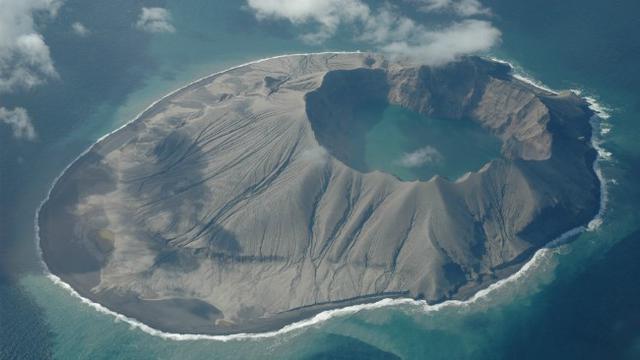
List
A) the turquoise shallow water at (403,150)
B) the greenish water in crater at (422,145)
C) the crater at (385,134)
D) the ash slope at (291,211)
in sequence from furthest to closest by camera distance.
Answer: the crater at (385,134) < the greenish water in crater at (422,145) < the ash slope at (291,211) < the turquoise shallow water at (403,150)

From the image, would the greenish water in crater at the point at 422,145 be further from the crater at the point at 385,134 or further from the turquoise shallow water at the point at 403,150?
the turquoise shallow water at the point at 403,150

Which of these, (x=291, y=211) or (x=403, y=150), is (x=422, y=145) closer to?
(x=403, y=150)

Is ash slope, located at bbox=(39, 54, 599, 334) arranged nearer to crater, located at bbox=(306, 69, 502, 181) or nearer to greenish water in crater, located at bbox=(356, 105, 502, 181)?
crater, located at bbox=(306, 69, 502, 181)

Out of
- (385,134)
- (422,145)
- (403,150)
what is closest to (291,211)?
(403,150)

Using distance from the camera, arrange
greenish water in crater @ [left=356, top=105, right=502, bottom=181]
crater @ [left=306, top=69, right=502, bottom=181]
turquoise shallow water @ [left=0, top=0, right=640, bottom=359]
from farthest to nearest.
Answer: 1. crater @ [left=306, top=69, right=502, bottom=181]
2. greenish water in crater @ [left=356, top=105, right=502, bottom=181]
3. turquoise shallow water @ [left=0, top=0, right=640, bottom=359]

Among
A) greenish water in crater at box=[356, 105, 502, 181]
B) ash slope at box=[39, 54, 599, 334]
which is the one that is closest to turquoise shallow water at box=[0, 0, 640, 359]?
ash slope at box=[39, 54, 599, 334]

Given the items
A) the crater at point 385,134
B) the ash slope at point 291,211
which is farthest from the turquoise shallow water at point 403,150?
the crater at point 385,134
